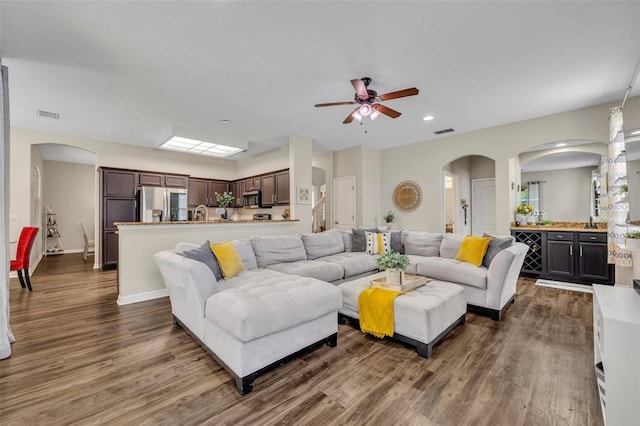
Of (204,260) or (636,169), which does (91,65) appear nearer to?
(204,260)

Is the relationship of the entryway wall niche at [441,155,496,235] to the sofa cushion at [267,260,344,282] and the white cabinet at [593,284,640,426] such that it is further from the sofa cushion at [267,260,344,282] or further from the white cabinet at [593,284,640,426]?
the white cabinet at [593,284,640,426]

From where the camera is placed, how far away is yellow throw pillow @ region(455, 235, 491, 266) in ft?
12.0

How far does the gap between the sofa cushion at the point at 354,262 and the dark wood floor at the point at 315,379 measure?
1124 mm

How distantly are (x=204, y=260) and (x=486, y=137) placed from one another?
5474 millimetres

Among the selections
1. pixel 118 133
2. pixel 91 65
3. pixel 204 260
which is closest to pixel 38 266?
pixel 118 133

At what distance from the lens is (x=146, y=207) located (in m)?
6.15

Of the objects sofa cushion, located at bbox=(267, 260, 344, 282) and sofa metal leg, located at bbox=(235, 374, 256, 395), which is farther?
sofa cushion, located at bbox=(267, 260, 344, 282)

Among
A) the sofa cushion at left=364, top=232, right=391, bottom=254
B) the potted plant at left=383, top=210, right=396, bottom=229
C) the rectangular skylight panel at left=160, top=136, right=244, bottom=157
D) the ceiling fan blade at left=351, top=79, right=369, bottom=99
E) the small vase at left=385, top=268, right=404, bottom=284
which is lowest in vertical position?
the small vase at left=385, top=268, right=404, bottom=284

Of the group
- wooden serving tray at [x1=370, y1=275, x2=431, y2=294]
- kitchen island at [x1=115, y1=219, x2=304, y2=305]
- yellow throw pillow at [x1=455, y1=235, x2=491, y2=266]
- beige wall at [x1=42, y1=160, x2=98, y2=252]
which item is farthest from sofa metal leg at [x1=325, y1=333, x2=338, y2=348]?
beige wall at [x1=42, y1=160, x2=98, y2=252]

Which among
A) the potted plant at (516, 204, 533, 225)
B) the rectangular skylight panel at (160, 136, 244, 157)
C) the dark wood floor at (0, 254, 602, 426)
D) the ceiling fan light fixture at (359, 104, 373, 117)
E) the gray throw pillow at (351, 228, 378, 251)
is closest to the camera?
the dark wood floor at (0, 254, 602, 426)

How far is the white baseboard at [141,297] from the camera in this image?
380 cm

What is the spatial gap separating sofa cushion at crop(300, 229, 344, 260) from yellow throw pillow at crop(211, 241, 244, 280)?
4.56 ft

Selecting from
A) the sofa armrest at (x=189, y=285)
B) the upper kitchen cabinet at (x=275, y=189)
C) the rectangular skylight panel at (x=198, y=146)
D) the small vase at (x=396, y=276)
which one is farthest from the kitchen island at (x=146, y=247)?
the small vase at (x=396, y=276)

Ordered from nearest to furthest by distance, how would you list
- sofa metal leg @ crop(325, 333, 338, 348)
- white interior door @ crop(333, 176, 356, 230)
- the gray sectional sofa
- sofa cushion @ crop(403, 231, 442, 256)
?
1. the gray sectional sofa
2. sofa metal leg @ crop(325, 333, 338, 348)
3. sofa cushion @ crop(403, 231, 442, 256)
4. white interior door @ crop(333, 176, 356, 230)
